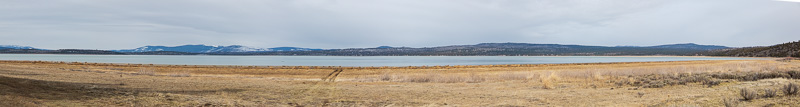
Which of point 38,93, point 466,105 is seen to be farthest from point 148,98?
point 466,105

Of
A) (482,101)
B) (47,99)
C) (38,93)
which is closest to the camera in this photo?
(47,99)

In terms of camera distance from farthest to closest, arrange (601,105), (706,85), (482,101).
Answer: (706,85)
(482,101)
(601,105)

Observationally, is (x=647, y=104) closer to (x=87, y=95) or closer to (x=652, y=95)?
(x=652, y=95)

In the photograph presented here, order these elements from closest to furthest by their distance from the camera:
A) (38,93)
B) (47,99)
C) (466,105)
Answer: (47,99) → (38,93) → (466,105)

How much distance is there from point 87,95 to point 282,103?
10.4ft

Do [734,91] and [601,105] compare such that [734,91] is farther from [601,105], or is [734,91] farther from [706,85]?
[601,105]

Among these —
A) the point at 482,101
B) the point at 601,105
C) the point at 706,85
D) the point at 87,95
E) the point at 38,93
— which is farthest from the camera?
the point at 706,85

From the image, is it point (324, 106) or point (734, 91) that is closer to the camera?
point (324, 106)

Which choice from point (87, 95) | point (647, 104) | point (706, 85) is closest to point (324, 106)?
point (87, 95)

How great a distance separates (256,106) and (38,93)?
3220 mm

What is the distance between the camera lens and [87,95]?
27.3 feet

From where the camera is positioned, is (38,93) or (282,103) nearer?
(38,93)

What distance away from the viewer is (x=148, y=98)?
346 inches

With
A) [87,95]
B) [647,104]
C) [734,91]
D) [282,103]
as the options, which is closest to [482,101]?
[647,104]
